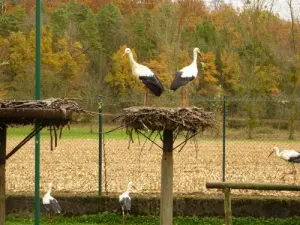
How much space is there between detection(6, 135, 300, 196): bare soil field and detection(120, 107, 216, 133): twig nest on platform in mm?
2646

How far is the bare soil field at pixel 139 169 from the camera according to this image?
13.8m

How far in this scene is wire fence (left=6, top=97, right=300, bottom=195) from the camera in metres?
14.1

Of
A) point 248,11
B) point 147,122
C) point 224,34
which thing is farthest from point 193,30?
point 147,122

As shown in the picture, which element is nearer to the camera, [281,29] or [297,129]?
[297,129]

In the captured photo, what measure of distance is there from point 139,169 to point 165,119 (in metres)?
9.66

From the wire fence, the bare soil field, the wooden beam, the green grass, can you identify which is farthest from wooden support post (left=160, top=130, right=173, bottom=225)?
the green grass

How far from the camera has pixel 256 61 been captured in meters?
33.4

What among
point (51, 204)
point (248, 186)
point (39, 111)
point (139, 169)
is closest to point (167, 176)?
point (248, 186)

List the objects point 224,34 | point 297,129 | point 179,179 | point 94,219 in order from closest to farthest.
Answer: point 94,219
point 179,179
point 297,129
point 224,34

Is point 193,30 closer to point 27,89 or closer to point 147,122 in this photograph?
point 27,89

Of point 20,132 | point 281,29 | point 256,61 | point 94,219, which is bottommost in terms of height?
point 94,219

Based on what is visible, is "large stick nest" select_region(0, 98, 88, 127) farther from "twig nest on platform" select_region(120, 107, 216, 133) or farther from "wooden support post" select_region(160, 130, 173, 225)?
"wooden support post" select_region(160, 130, 173, 225)

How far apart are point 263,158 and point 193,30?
26445mm

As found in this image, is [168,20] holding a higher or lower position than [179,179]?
higher
